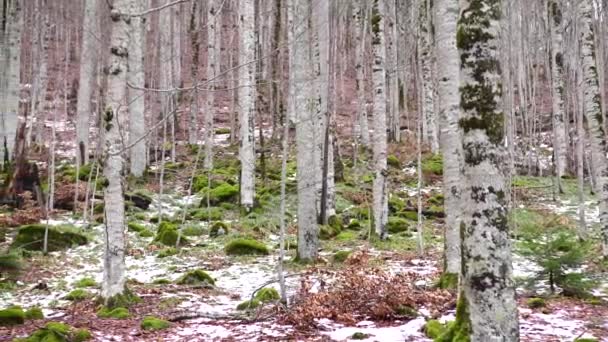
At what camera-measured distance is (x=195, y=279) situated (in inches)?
327

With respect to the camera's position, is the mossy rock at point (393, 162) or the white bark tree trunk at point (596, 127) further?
the mossy rock at point (393, 162)

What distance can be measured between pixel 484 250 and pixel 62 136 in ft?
84.5

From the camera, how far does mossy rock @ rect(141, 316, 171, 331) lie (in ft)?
19.5

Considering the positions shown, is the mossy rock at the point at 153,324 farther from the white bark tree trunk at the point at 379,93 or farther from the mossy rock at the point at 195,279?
the white bark tree trunk at the point at 379,93

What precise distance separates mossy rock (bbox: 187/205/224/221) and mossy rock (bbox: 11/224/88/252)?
3.23 meters

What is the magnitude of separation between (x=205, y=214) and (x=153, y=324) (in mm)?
8045

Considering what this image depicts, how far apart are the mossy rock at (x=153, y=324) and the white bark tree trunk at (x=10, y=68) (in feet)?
40.0

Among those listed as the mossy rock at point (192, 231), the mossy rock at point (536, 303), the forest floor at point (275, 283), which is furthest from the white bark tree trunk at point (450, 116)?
the mossy rock at point (192, 231)

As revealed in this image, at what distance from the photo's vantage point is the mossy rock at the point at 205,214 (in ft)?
45.0

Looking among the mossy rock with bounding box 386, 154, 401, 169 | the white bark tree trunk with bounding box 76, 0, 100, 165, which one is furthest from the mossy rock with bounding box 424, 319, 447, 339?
the mossy rock with bounding box 386, 154, 401, 169

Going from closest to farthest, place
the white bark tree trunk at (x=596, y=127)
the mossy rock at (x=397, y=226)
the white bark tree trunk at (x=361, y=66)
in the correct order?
the white bark tree trunk at (x=596, y=127)
the mossy rock at (x=397, y=226)
the white bark tree trunk at (x=361, y=66)

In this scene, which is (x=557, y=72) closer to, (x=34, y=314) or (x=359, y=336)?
(x=359, y=336)

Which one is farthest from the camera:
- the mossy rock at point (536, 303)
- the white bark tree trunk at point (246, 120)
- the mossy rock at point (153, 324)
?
the white bark tree trunk at point (246, 120)

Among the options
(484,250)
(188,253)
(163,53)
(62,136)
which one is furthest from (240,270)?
(62,136)
